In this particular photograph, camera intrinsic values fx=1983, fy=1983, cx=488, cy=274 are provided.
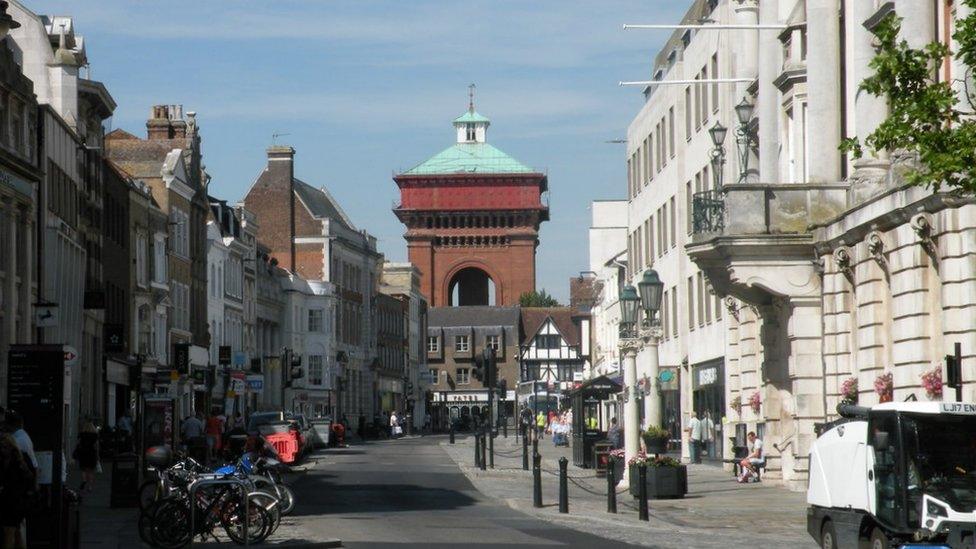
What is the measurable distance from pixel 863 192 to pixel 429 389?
145497 millimetres

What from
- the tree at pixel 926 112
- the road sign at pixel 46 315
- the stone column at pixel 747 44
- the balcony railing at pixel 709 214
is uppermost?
the stone column at pixel 747 44

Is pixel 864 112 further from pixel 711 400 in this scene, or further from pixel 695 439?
pixel 695 439

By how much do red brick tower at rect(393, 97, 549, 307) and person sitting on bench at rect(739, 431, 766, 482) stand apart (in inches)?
5703

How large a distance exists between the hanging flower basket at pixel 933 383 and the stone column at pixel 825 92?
9.38m

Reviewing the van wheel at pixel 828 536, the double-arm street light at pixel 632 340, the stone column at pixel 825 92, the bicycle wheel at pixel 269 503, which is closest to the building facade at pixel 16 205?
the double-arm street light at pixel 632 340

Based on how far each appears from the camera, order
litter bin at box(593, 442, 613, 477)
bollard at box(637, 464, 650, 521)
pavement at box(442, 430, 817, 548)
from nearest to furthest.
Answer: pavement at box(442, 430, 817, 548), bollard at box(637, 464, 650, 521), litter bin at box(593, 442, 613, 477)

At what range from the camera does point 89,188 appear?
212 feet

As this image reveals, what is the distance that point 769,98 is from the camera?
41.9 m

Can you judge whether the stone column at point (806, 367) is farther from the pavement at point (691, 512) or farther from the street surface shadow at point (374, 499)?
the street surface shadow at point (374, 499)

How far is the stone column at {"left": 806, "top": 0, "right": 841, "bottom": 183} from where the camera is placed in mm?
36625

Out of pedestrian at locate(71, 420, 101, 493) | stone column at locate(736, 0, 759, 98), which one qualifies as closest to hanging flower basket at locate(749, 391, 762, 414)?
stone column at locate(736, 0, 759, 98)

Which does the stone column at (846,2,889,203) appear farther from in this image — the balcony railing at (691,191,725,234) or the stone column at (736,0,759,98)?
the stone column at (736,0,759,98)

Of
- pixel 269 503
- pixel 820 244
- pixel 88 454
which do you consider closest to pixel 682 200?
pixel 820 244

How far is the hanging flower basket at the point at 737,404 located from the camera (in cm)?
4668
